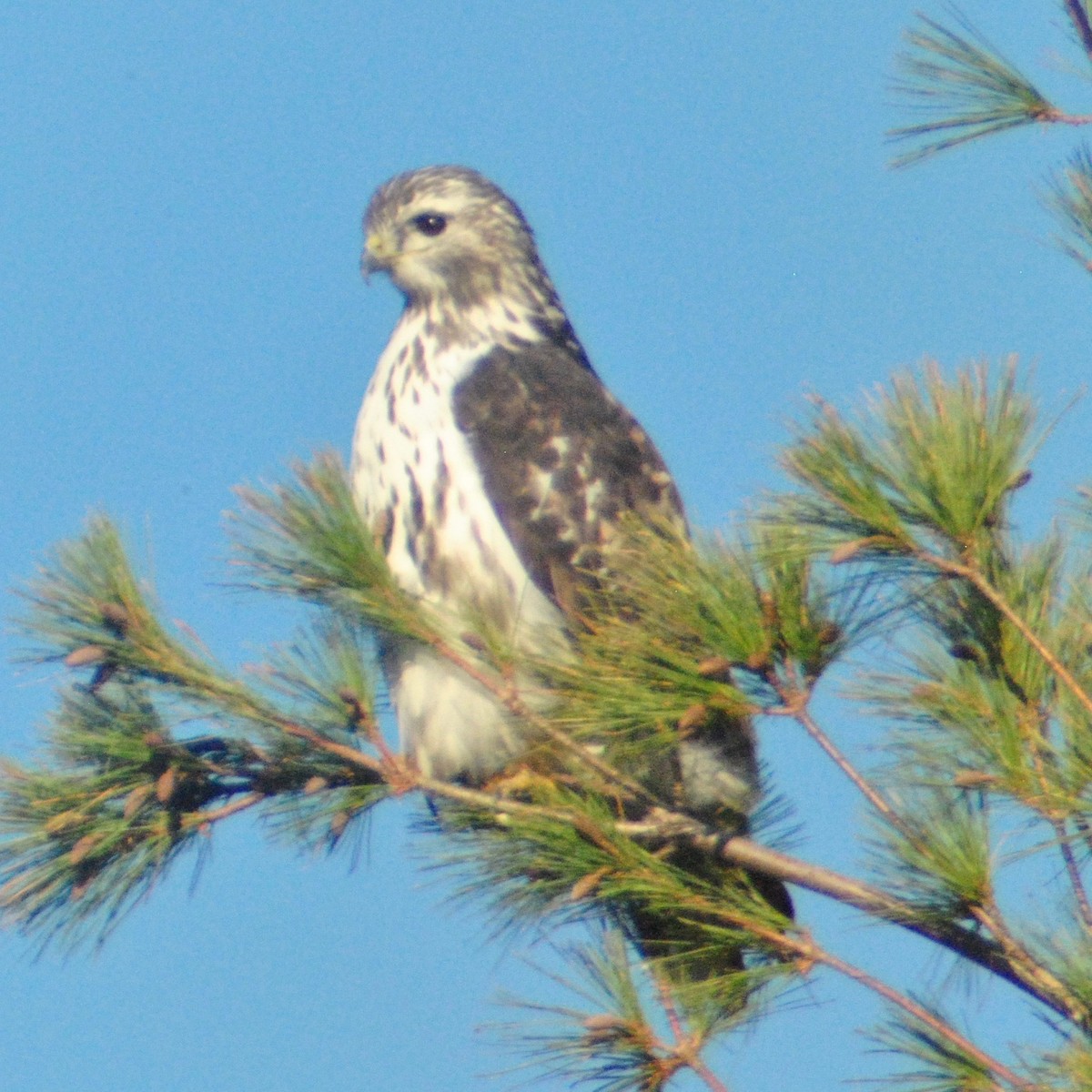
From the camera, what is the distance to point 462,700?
→ 3711mm

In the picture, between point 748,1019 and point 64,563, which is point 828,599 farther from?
point 64,563

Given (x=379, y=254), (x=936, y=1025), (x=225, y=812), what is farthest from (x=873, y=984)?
(x=379, y=254)

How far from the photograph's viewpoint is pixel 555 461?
153 inches

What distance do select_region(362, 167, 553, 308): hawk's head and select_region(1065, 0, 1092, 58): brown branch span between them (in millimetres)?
1818

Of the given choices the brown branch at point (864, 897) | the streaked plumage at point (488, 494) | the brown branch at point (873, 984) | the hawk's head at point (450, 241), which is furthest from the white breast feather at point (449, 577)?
the brown branch at point (873, 984)

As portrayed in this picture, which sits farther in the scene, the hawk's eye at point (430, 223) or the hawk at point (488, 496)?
the hawk's eye at point (430, 223)

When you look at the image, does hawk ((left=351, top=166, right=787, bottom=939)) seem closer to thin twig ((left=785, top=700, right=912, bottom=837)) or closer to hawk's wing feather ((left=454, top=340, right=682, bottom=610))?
hawk's wing feather ((left=454, top=340, right=682, bottom=610))

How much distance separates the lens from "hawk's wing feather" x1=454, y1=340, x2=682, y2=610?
3.78 m

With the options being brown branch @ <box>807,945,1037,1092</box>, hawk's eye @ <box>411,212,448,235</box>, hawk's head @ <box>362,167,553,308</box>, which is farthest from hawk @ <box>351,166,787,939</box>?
brown branch @ <box>807,945,1037,1092</box>

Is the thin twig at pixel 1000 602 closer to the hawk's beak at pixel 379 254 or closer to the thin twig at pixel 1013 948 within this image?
the thin twig at pixel 1013 948

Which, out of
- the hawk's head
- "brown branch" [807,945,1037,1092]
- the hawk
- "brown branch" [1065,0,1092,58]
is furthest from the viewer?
the hawk's head

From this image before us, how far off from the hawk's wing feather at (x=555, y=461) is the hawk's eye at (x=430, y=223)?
524mm

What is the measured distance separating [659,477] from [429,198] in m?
1.07

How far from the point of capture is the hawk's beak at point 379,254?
450cm
